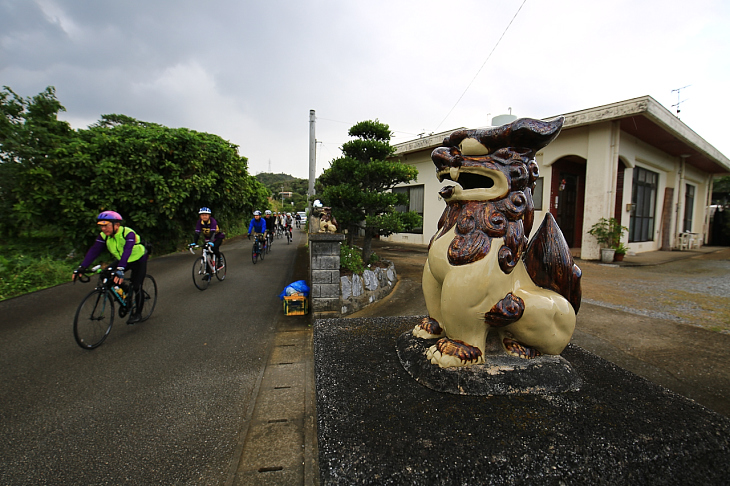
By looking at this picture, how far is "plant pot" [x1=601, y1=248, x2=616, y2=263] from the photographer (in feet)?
25.8

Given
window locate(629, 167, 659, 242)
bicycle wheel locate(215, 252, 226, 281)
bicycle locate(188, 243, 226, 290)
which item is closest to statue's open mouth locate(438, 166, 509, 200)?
bicycle locate(188, 243, 226, 290)

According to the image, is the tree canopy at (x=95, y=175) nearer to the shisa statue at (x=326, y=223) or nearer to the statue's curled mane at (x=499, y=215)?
the shisa statue at (x=326, y=223)

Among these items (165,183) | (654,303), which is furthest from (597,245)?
(165,183)

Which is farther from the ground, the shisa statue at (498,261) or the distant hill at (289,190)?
the distant hill at (289,190)

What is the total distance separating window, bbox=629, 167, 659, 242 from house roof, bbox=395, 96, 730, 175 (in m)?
0.93

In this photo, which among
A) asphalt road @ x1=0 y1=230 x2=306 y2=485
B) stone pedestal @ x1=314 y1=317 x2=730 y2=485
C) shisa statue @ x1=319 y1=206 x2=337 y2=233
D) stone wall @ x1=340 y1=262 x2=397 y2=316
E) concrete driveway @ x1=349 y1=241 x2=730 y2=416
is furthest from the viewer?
shisa statue @ x1=319 y1=206 x2=337 y2=233

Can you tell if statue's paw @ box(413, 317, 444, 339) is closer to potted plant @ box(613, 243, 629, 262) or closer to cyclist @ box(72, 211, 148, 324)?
cyclist @ box(72, 211, 148, 324)

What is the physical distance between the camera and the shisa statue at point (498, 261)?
1.58 m

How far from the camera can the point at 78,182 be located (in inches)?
307

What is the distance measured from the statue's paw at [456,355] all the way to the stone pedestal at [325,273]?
102 inches

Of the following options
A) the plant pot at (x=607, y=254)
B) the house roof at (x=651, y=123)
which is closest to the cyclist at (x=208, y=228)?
the house roof at (x=651, y=123)

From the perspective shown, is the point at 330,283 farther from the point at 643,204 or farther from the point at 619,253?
the point at 643,204

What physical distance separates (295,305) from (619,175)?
9.96 meters

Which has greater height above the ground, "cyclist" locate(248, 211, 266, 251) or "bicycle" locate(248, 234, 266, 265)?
"cyclist" locate(248, 211, 266, 251)
